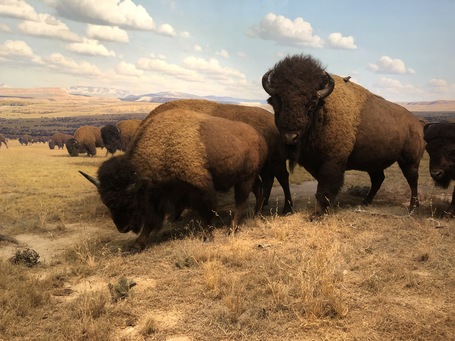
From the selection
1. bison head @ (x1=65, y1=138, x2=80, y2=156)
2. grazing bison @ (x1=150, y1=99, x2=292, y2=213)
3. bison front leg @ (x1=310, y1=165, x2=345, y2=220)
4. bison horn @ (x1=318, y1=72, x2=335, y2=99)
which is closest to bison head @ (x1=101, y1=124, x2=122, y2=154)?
bison head @ (x1=65, y1=138, x2=80, y2=156)

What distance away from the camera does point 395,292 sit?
12.7 ft

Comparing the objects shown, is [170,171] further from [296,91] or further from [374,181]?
[374,181]

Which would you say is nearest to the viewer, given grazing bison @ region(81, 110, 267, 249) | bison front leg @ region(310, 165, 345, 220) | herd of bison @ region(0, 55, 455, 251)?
grazing bison @ region(81, 110, 267, 249)

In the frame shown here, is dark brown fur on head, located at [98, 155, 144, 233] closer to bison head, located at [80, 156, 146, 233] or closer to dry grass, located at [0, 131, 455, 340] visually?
bison head, located at [80, 156, 146, 233]

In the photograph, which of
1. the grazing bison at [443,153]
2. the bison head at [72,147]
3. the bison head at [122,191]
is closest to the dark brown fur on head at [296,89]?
the grazing bison at [443,153]

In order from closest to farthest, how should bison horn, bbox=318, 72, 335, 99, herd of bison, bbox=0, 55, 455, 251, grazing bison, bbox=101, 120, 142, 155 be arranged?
herd of bison, bbox=0, 55, 455, 251 → bison horn, bbox=318, 72, 335, 99 → grazing bison, bbox=101, 120, 142, 155

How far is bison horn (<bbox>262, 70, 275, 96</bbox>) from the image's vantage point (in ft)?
22.5

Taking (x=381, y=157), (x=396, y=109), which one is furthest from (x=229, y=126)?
(x=396, y=109)

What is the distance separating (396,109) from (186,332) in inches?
285

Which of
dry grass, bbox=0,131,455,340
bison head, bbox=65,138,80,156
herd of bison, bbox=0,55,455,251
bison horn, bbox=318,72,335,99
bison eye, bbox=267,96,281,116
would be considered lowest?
bison head, bbox=65,138,80,156

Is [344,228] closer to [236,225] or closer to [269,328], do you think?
[236,225]

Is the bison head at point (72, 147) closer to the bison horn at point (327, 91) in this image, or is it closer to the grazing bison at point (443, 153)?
the bison horn at point (327, 91)

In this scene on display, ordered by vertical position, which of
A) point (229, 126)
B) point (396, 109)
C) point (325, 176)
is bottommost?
point (325, 176)

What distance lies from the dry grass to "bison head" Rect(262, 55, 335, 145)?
6.22 ft
